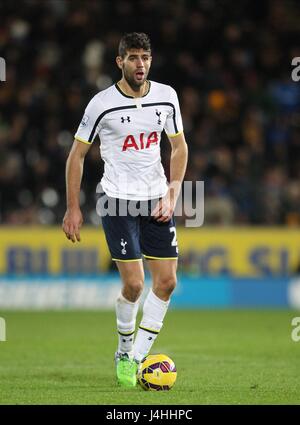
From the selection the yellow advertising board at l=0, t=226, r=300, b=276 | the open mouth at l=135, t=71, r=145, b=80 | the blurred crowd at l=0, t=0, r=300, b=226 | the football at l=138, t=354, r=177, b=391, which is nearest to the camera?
the football at l=138, t=354, r=177, b=391

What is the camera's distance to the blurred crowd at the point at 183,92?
16484 millimetres

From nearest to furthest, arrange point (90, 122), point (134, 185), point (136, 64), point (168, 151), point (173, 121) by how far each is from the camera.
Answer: point (136, 64) → point (90, 122) → point (134, 185) → point (173, 121) → point (168, 151)

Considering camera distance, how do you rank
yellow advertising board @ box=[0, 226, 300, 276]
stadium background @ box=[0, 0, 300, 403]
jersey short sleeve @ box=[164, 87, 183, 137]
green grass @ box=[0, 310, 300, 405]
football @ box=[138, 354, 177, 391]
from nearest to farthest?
green grass @ box=[0, 310, 300, 405] < football @ box=[138, 354, 177, 391] < jersey short sleeve @ box=[164, 87, 183, 137] < stadium background @ box=[0, 0, 300, 403] < yellow advertising board @ box=[0, 226, 300, 276]

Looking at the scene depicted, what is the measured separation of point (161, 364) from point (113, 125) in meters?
1.84

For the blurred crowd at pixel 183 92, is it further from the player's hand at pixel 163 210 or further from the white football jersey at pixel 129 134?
the player's hand at pixel 163 210

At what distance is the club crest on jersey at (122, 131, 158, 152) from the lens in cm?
797

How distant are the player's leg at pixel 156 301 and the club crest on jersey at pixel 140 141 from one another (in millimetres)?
892

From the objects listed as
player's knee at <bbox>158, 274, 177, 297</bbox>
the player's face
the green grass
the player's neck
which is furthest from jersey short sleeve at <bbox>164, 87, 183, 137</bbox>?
the green grass

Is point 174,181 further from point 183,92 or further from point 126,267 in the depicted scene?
point 183,92

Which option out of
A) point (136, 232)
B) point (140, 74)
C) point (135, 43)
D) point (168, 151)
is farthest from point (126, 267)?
point (168, 151)

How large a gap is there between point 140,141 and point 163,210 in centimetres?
57

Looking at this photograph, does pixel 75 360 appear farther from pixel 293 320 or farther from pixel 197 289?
pixel 197 289

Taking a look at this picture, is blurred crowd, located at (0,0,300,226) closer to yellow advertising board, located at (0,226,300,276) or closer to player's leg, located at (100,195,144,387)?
yellow advertising board, located at (0,226,300,276)

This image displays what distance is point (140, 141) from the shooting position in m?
8.00
